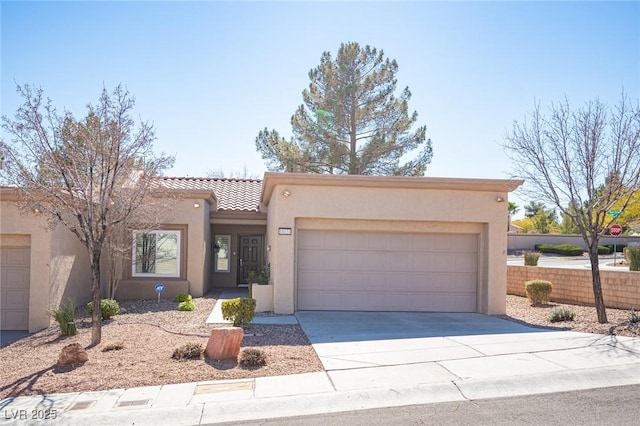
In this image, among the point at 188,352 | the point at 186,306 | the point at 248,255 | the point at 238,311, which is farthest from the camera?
the point at 248,255

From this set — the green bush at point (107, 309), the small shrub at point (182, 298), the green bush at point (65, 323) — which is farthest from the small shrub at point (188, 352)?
the small shrub at point (182, 298)

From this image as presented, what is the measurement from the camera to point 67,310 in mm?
10484

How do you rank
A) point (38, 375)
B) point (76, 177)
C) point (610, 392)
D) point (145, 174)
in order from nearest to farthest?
1. point (610, 392)
2. point (38, 375)
3. point (76, 177)
4. point (145, 174)

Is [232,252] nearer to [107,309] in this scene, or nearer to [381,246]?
[107,309]

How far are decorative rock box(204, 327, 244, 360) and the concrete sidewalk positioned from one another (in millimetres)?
968

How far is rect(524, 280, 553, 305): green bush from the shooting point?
14609mm

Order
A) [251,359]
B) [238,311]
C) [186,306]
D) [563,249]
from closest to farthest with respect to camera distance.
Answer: [251,359] → [238,311] → [186,306] → [563,249]

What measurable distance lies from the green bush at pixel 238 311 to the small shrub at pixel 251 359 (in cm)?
270

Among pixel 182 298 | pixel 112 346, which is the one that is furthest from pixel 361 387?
pixel 182 298

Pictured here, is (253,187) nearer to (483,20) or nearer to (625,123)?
(483,20)

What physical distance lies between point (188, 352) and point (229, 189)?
13496 millimetres

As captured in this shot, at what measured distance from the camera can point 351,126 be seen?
26391 mm

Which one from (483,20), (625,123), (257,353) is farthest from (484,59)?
(257,353)

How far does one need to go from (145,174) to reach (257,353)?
14.8 ft
